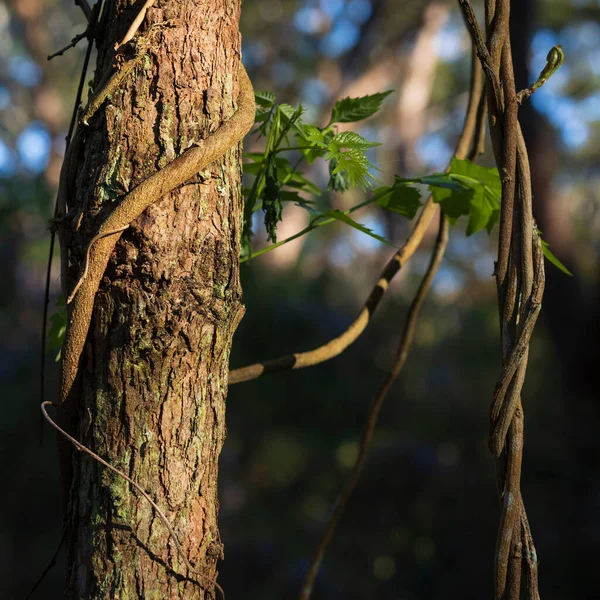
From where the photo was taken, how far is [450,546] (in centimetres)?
309

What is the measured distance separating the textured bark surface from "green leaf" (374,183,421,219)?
0.24 m

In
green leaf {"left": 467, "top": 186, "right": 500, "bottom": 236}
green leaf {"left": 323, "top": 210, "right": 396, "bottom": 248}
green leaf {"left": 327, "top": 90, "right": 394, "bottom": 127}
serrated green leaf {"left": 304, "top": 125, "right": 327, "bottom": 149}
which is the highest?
green leaf {"left": 327, "top": 90, "right": 394, "bottom": 127}

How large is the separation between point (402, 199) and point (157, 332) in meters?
0.34

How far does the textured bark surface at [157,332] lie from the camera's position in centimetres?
46

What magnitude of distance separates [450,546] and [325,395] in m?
1.06

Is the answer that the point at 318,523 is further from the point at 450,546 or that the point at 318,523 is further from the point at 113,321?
the point at 113,321

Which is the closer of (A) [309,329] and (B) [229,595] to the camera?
(B) [229,595]

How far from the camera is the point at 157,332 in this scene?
0.47m

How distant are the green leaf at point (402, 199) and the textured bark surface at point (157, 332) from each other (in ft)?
0.80

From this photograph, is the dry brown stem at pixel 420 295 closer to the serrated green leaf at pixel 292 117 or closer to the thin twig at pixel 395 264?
the thin twig at pixel 395 264

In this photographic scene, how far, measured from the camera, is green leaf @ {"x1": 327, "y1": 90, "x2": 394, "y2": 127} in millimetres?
713

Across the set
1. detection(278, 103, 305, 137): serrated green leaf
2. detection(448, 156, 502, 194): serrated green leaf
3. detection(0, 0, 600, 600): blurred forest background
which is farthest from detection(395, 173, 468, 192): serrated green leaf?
detection(0, 0, 600, 600): blurred forest background

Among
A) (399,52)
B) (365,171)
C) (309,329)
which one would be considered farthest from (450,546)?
A: (399,52)

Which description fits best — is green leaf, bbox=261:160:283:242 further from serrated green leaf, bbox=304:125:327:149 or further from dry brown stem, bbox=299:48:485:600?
dry brown stem, bbox=299:48:485:600
